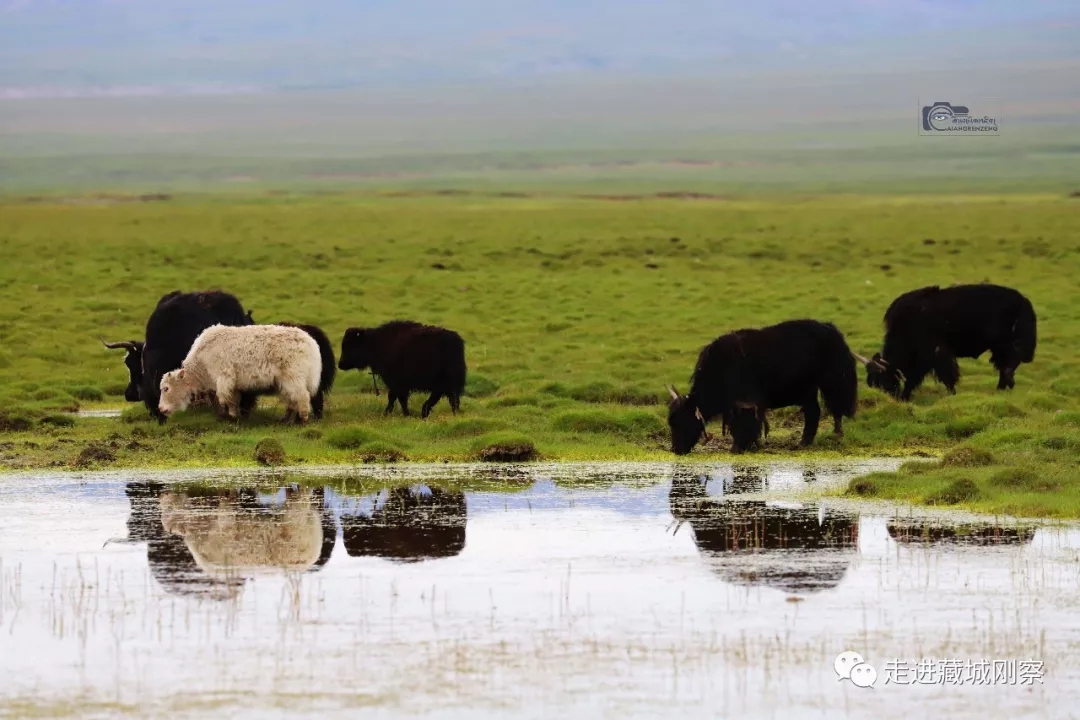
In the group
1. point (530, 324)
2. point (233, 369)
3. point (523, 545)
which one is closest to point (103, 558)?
point (523, 545)

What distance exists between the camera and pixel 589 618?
796 centimetres

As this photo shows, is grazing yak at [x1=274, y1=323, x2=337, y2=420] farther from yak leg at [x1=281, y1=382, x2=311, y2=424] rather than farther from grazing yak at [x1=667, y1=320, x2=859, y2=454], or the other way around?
grazing yak at [x1=667, y1=320, x2=859, y2=454]

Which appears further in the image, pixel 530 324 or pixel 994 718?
pixel 530 324

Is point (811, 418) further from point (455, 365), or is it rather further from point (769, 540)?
point (769, 540)

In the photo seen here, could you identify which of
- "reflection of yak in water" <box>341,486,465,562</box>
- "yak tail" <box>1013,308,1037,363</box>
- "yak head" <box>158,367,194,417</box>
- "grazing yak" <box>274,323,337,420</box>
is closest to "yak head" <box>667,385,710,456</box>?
"reflection of yak in water" <box>341,486,465,562</box>

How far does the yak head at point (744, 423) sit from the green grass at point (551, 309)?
242 millimetres

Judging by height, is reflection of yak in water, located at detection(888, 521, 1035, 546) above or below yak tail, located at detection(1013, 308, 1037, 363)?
below

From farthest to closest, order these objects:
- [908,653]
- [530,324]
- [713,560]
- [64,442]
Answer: [530,324] → [64,442] → [713,560] → [908,653]

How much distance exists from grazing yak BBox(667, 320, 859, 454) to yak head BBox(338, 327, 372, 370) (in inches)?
166

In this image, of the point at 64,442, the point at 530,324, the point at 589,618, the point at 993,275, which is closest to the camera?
the point at 589,618

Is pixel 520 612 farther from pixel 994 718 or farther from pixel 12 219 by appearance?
pixel 12 219

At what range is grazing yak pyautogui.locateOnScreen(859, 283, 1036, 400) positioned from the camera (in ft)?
55.3

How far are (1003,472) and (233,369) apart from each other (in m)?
7.11

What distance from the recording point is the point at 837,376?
46.3 feet
